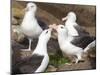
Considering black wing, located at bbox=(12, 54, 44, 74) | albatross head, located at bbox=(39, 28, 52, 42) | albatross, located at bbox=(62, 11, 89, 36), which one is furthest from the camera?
albatross, located at bbox=(62, 11, 89, 36)

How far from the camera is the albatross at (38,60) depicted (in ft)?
6.81

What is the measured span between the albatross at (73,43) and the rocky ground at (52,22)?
6cm

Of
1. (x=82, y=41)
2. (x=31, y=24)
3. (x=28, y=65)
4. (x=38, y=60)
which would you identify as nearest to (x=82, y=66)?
(x=82, y=41)

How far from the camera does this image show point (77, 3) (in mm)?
2314

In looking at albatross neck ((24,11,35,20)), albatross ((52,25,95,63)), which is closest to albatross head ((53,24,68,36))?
albatross ((52,25,95,63))

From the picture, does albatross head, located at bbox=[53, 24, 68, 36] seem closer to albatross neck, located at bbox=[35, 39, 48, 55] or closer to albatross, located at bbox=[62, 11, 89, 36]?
albatross, located at bbox=[62, 11, 89, 36]

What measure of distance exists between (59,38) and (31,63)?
0.40 metres

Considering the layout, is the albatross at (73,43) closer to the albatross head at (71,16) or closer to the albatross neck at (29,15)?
the albatross head at (71,16)

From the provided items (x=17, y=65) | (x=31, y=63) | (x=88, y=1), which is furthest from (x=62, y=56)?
(x=88, y=1)

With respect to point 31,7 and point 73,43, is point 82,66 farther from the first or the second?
point 31,7

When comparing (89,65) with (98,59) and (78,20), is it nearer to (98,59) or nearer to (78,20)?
(98,59)

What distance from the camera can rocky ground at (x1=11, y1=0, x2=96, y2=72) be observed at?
2053 millimetres

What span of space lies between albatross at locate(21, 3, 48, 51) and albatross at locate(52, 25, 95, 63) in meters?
0.19

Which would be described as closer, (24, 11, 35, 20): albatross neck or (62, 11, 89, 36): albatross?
(24, 11, 35, 20): albatross neck
